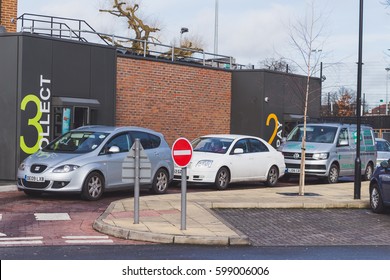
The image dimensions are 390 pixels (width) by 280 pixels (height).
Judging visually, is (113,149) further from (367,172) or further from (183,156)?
(367,172)

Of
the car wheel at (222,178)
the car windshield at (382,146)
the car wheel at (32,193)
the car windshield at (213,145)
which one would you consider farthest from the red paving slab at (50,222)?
the car windshield at (382,146)

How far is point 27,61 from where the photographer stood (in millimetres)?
20688

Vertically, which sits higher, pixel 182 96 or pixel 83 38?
pixel 83 38

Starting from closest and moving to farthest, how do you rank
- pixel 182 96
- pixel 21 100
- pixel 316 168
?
1. pixel 21 100
2. pixel 316 168
3. pixel 182 96

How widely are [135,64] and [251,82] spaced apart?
6.44m

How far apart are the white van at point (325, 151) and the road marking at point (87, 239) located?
42.1 ft

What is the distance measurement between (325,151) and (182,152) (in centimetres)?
1243

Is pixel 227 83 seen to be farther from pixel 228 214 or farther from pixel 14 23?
pixel 228 214

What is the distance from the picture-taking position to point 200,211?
44.2ft

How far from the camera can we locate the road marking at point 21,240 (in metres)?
10.1

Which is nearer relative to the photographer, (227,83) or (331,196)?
(331,196)

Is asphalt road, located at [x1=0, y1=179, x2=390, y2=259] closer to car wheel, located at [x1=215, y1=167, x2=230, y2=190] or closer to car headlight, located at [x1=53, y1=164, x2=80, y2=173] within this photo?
car headlight, located at [x1=53, y1=164, x2=80, y2=173]

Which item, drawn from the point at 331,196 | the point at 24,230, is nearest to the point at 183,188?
the point at 24,230

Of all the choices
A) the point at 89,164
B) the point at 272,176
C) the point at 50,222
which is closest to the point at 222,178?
the point at 272,176
